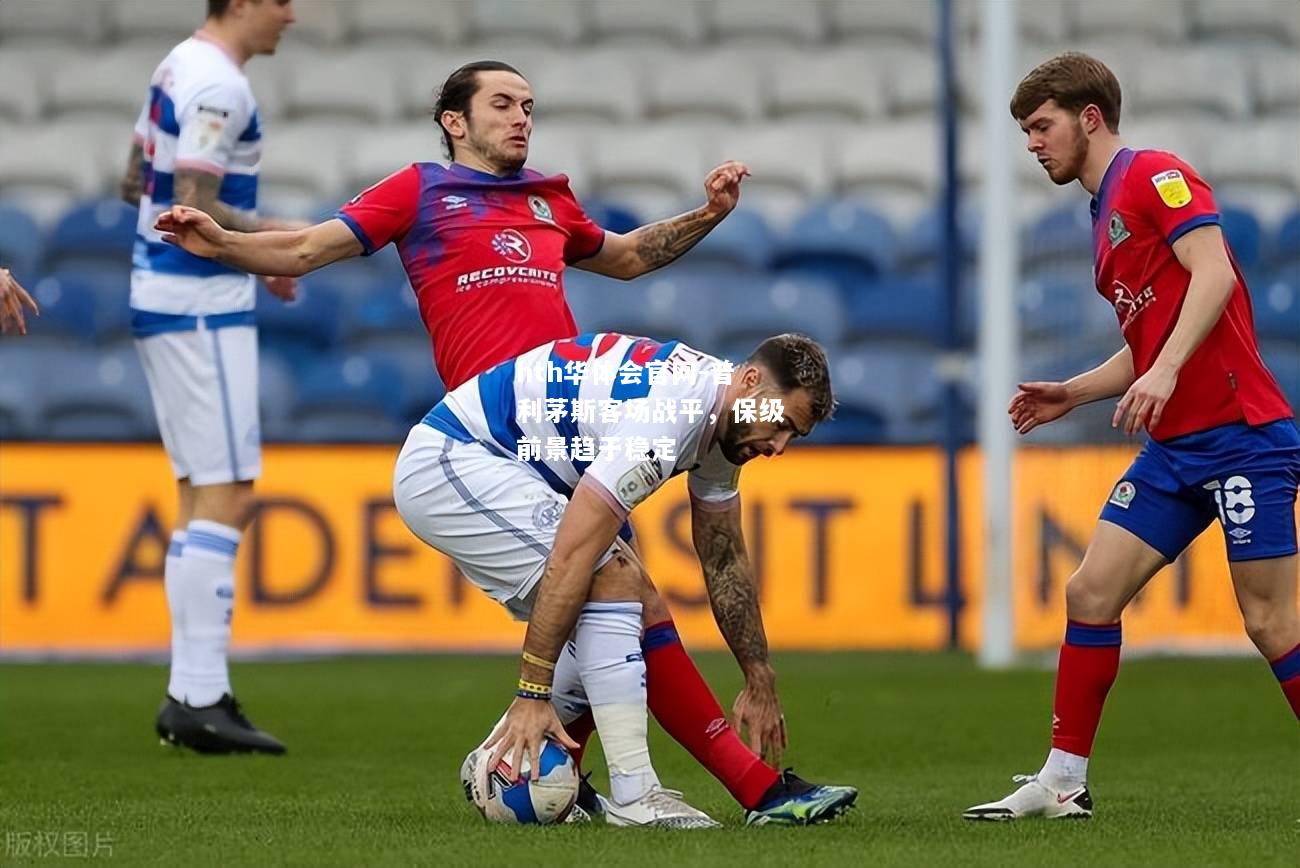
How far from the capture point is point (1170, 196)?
5.13 m

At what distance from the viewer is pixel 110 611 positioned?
11055 millimetres

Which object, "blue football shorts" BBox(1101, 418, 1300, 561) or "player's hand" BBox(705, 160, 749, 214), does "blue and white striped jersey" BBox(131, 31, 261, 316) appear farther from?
"blue football shorts" BBox(1101, 418, 1300, 561)

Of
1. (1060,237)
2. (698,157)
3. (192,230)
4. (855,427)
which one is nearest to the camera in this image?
(192,230)

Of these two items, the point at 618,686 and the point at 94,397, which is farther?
the point at 94,397

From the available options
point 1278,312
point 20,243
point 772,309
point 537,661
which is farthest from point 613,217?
point 537,661

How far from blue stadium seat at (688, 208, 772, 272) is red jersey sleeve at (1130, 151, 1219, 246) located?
8314mm

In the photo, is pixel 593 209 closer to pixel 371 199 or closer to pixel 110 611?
pixel 110 611

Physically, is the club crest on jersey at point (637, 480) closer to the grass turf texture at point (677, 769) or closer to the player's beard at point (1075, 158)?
the grass turf texture at point (677, 769)

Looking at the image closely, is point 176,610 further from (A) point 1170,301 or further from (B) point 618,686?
(A) point 1170,301

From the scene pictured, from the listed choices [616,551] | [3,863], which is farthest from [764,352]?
[3,863]

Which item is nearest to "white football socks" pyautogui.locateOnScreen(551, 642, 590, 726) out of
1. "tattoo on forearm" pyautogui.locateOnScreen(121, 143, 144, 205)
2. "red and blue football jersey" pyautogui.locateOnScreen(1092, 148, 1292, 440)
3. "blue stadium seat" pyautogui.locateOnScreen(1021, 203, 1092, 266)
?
"red and blue football jersey" pyautogui.locateOnScreen(1092, 148, 1292, 440)

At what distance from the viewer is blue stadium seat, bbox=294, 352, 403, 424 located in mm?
12414

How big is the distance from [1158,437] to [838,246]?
8442 mm

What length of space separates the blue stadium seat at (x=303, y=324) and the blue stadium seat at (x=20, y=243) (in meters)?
1.41
